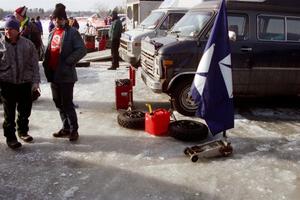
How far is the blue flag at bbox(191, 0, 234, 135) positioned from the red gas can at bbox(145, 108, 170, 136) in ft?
3.48

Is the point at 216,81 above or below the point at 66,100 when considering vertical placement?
above

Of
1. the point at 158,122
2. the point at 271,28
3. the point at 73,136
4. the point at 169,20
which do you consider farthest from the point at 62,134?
the point at 169,20

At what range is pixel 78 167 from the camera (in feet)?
16.8

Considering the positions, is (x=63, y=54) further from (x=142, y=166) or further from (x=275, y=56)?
(x=275, y=56)

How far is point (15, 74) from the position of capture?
217 inches

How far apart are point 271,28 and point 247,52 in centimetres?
74

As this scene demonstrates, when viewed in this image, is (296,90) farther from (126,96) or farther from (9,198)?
(9,198)

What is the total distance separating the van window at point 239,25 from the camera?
24.4 ft

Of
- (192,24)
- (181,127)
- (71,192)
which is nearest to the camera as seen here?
(71,192)

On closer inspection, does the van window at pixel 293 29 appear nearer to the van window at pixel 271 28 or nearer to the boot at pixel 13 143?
the van window at pixel 271 28

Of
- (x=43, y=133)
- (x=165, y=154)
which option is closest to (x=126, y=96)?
(x=43, y=133)

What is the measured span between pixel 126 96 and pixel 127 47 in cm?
445

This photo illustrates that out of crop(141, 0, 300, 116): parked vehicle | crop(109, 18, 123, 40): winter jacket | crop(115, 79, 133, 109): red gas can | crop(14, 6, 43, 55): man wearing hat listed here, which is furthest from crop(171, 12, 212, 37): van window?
crop(109, 18, 123, 40): winter jacket

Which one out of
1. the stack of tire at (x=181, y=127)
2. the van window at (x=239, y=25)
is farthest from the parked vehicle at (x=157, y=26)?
the stack of tire at (x=181, y=127)
